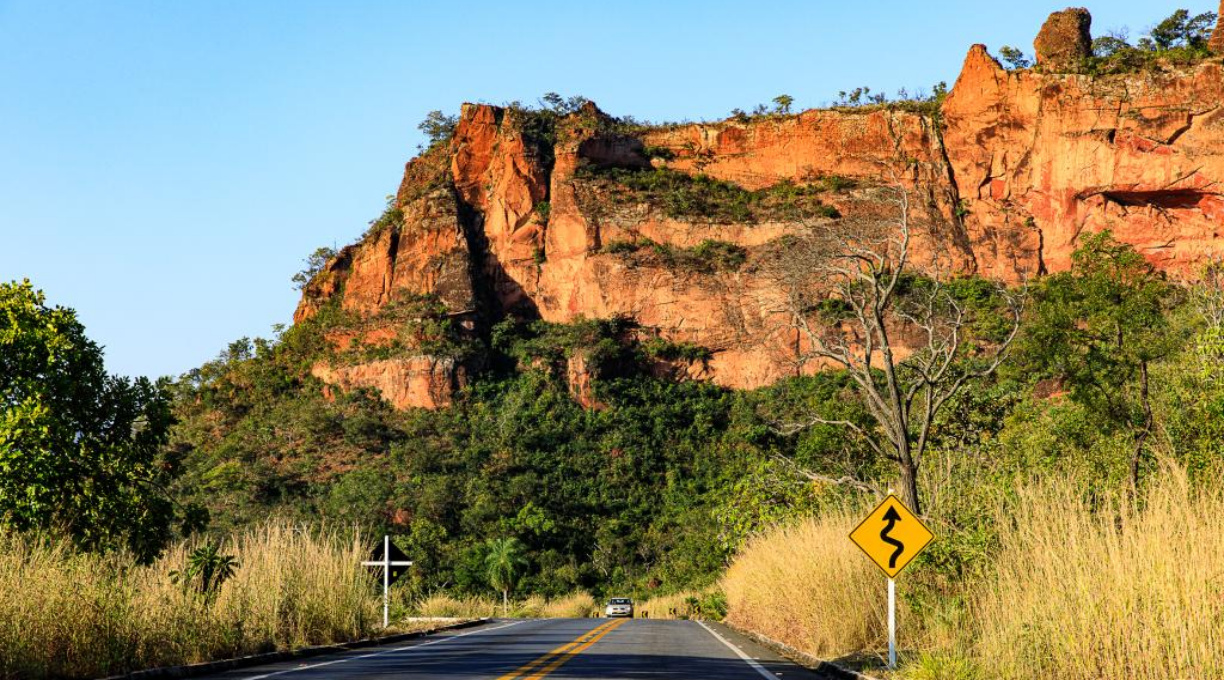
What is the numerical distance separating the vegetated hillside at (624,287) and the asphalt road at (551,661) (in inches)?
1619

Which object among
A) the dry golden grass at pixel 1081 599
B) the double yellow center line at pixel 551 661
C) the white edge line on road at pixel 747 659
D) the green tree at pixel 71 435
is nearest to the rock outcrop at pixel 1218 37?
the white edge line on road at pixel 747 659

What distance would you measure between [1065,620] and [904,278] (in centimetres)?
7187

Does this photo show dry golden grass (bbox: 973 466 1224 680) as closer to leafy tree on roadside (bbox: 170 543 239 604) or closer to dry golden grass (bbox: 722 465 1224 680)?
dry golden grass (bbox: 722 465 1224 680)

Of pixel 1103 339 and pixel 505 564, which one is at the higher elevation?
pixel 1103 339

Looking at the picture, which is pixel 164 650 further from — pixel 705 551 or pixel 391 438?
pixel 391 438

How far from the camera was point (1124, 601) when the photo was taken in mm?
A: 10930

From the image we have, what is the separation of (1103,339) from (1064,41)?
81.4 m

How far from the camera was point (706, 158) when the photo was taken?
11144 cm

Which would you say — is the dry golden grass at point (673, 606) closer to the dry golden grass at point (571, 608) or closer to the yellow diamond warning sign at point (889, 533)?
the dry golden grass at point (571, 608)

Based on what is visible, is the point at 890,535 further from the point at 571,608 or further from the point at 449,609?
the point at 571,608

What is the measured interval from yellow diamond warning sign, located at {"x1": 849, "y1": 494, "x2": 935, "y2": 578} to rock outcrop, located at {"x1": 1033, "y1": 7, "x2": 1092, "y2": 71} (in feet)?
303

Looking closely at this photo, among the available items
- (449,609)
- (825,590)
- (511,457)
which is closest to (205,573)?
(825,590)

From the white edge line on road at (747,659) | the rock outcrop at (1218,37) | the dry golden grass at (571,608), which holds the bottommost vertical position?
the dry golden grass at (571,608)

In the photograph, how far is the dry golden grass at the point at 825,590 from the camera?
18594mm
